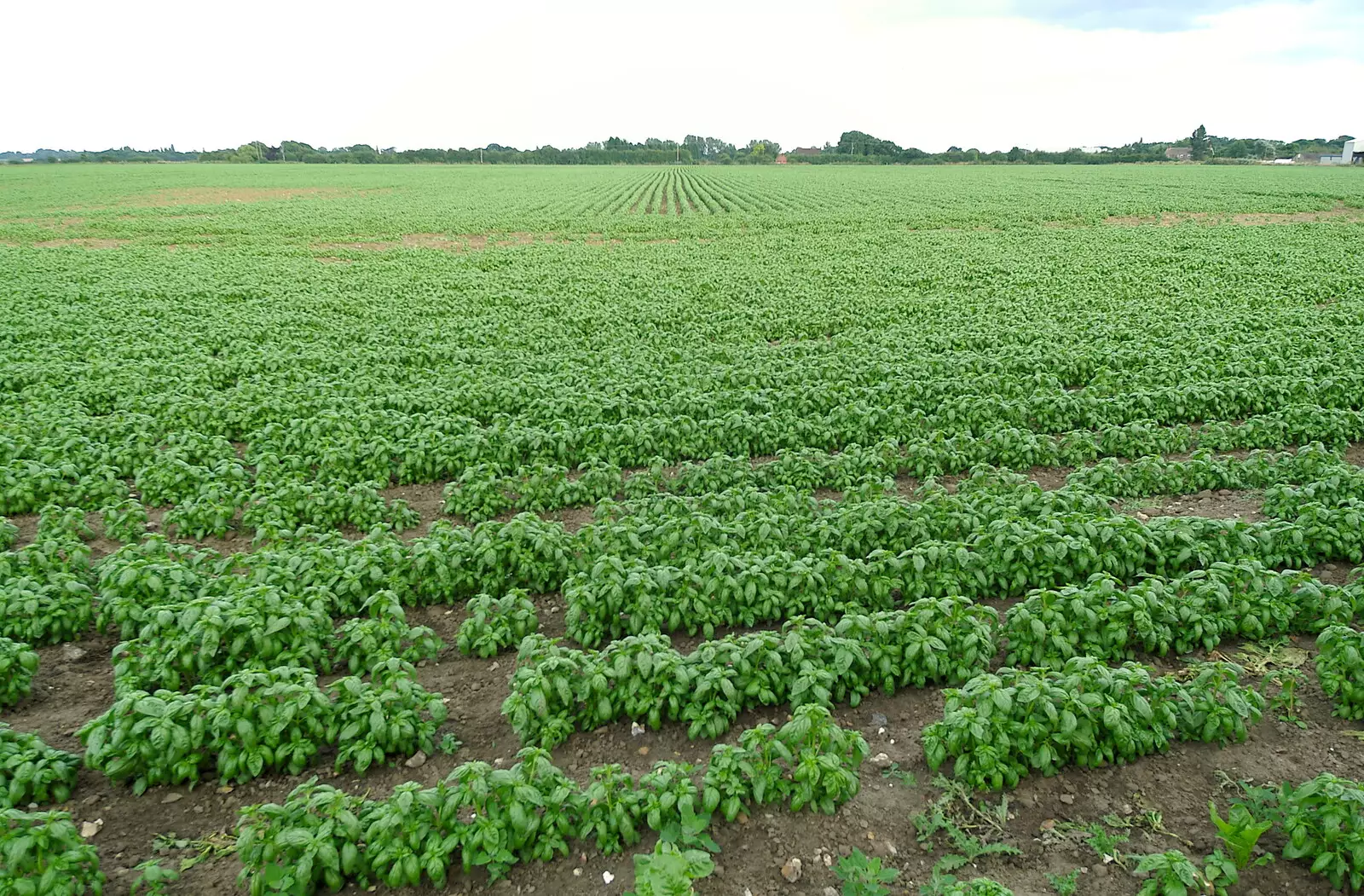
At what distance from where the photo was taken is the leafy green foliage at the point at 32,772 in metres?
5.19

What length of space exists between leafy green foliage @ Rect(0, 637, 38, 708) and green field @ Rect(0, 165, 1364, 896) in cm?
4

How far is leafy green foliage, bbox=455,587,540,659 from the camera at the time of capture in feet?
23.6

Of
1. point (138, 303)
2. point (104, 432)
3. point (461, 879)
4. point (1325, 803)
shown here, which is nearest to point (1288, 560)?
point (1325, 803)

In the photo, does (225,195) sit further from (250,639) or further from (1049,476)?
(1049,476)

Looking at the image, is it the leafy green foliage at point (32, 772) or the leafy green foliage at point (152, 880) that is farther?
the leafy green foliage at point (32, 772)

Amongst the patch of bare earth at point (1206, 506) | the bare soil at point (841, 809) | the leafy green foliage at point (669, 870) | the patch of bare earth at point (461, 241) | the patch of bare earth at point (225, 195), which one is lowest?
the bare soil at point (841, 809)

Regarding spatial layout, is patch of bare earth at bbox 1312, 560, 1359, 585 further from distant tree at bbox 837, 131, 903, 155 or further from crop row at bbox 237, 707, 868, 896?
distant tree at bbox 837, 131, 903, 155

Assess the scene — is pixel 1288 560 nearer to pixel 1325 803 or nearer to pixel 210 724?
pixel 1325 803

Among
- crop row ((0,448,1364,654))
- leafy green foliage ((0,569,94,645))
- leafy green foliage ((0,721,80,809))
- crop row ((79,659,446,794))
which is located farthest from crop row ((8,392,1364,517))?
leafy green foliage ((0,721,80,809))

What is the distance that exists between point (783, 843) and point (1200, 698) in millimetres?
3382

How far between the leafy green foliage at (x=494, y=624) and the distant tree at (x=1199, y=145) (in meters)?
169

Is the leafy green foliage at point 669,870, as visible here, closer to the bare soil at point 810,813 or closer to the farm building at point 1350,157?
the bare soil at point 810,813

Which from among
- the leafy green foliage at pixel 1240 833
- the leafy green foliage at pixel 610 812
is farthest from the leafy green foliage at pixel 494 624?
the leafy green foliage at pixel 1240 833

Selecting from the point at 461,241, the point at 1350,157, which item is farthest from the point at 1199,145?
the point at 461,241
